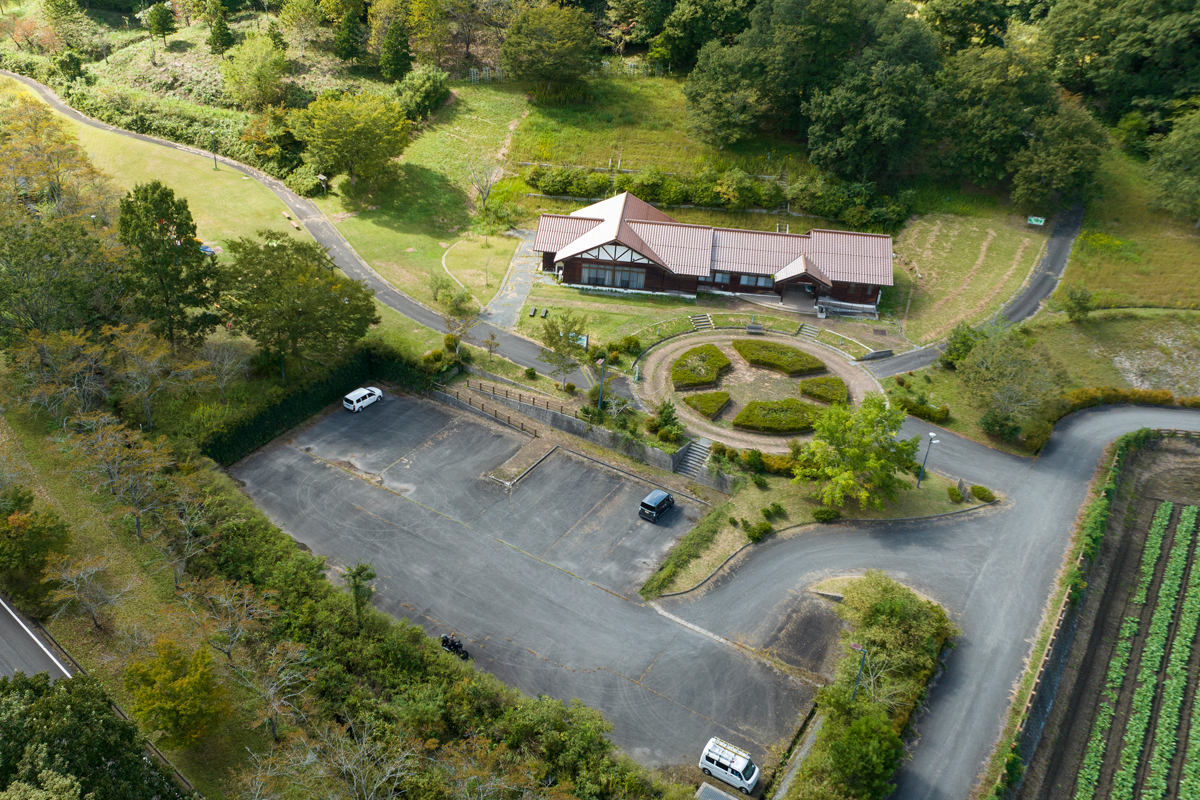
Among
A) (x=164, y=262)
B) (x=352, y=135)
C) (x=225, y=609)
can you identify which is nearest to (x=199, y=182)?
(x=352, y=135)

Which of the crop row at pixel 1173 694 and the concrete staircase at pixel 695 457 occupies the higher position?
the concrete staircase at pixel 695 457

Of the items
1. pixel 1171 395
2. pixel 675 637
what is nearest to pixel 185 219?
pixel 675 637

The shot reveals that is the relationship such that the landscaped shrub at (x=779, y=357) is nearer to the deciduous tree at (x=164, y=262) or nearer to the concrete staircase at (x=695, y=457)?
the concrete staircase at (x=695, y=457)

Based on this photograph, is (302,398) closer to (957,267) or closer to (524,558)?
(524,558)

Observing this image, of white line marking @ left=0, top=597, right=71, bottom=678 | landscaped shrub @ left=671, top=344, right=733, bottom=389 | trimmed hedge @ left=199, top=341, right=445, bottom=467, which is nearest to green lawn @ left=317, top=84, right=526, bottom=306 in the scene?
trimmed hedge @ left=199, top=341, right=445, bottom=467

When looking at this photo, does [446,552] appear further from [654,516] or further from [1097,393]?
[1097,393]

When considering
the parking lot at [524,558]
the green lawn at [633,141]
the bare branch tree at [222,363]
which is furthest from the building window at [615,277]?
the bare branch tree at [222,363]

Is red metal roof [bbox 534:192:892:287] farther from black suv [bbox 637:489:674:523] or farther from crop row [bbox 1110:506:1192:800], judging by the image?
crop row [bbox 1110:506:1192:800]
